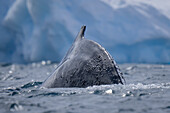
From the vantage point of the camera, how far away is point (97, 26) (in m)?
17.2

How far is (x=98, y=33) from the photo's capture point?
17156 millimetres

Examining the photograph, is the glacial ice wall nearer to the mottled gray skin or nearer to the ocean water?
the mottled gray skin

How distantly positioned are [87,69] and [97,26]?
1364 centimetres

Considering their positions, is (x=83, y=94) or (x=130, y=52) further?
(x=130, y=52)

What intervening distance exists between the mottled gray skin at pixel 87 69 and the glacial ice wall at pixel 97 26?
41.8 feet

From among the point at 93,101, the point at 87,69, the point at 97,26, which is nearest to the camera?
the point at 93,101

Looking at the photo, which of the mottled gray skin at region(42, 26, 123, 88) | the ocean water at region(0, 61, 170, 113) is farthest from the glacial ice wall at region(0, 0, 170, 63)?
the ocean water at region(0, 61, 170, 113)

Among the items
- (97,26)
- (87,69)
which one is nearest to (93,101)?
(87,69)

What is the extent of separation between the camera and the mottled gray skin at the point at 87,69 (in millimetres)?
3605

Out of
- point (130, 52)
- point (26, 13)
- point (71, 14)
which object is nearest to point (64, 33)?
point (71, 14)

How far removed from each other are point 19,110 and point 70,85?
99 centimetres

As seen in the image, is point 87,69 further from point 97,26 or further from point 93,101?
point 97,26

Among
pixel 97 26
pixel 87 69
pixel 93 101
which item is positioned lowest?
pixel 93 101

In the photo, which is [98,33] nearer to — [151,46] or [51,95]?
[151,46]
